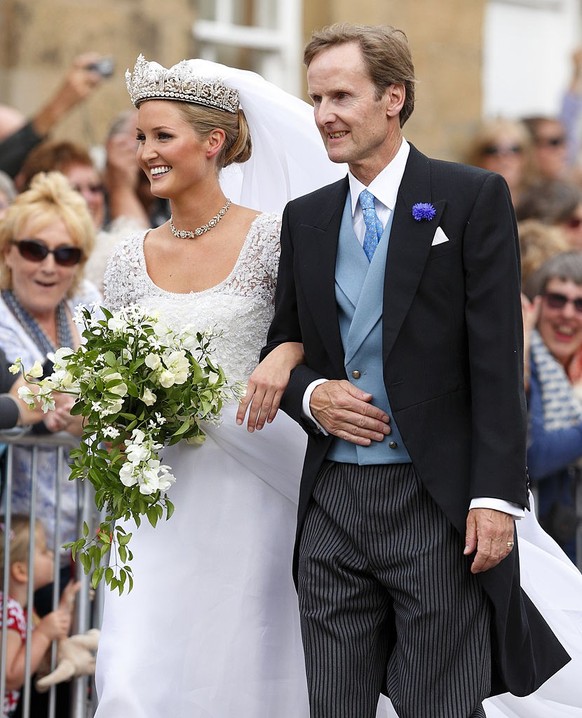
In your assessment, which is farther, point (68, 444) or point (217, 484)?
point (68, 444)

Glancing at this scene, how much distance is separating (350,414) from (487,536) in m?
0.48

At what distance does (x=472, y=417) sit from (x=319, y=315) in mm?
504

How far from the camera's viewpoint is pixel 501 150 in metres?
10.3

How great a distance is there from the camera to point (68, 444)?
5574 mm

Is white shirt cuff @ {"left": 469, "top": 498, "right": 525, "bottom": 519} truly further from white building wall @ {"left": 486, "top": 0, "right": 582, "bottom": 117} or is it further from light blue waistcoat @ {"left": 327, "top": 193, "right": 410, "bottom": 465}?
white building wall @ {"left": 486, "top": 0, "right": 582, "bottom": 117}

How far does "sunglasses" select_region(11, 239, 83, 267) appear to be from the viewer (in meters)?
6.25

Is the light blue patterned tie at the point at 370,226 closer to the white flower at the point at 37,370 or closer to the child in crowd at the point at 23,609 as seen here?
the white flower at the point at 37,370

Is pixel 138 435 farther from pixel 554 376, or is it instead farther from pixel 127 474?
pixel 554 376

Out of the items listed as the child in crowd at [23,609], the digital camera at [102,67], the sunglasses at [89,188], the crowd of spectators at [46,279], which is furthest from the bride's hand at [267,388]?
the digital camera at [102,67]

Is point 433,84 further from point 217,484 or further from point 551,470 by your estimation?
point 217,484

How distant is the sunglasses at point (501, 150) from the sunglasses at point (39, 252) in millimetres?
4754

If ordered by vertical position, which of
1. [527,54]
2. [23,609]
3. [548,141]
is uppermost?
[527,54]

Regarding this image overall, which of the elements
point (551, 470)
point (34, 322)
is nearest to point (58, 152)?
point (34, 322)

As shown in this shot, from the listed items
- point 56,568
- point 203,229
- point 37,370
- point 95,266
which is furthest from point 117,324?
point 95,266
